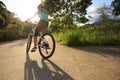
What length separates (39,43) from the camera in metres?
6.68

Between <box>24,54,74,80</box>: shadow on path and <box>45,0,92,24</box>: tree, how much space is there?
21929mm

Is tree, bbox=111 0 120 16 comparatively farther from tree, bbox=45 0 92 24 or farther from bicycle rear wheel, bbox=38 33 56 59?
bicycle rear wheel, bbox=38 33 56 59

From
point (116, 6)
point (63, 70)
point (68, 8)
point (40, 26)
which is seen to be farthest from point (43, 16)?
point (116, 6)

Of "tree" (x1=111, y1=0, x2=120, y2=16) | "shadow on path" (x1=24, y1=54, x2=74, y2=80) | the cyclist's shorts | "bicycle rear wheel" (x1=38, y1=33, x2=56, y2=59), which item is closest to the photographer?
"shadow on path" (x1=24, y1=54, x2=74, y2=80)

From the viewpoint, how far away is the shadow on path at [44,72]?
4361 millimetres

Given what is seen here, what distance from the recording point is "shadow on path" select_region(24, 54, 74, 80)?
14.3 ft

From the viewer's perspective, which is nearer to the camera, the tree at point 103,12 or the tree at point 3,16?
the tree at point 3,16

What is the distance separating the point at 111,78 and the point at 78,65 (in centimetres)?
135

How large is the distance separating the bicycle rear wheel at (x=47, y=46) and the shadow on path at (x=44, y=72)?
806 millimetres

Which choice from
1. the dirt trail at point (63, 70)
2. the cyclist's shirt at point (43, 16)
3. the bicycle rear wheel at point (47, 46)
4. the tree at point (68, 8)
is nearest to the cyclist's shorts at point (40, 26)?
the cyclist's shirt at point (43, 16)

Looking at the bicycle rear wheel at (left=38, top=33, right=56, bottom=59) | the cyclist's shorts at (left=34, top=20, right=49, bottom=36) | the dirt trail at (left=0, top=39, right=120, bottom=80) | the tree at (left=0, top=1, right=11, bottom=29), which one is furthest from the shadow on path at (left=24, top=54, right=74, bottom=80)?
the tree at (left=0, top=1, right=11, bottom=29)

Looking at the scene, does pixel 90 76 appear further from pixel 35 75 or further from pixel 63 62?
pixel 63 62

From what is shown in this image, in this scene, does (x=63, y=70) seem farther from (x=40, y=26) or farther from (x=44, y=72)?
(x=40, y=26)

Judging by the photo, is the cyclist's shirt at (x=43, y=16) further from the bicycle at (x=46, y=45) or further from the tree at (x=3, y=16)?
the tree at (x=3, y=16)
